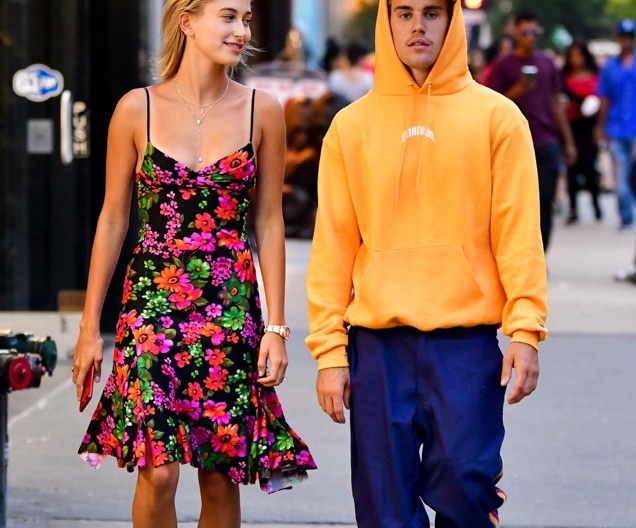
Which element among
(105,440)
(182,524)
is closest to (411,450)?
(105,440)

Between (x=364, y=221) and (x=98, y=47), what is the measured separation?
5327mm

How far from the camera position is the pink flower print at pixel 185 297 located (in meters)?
4.15

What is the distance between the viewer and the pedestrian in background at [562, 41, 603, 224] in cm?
1811

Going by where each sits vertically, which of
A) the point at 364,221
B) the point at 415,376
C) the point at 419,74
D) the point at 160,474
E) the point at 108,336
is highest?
the point at 419,74

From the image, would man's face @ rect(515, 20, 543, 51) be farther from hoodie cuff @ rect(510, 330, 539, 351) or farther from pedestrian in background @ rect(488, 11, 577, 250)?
hoodie cuff @ rect(510, 330, 539, 351)

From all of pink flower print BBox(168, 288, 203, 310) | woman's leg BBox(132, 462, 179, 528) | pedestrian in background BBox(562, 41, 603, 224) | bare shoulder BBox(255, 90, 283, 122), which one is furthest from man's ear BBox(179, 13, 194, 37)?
pedestrian in background BBox(562, 41, 603, 224)

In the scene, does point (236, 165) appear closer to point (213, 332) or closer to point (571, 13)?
point (213, 332)

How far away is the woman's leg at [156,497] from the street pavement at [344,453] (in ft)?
4.47

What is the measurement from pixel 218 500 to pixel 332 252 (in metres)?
0.82

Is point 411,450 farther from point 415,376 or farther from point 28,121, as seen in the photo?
point 28,121

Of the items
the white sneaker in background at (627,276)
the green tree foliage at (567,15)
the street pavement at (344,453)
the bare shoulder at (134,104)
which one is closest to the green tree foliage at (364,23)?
the green tree foliage at (567,15)

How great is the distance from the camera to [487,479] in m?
3.87

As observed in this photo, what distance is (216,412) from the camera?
164 inches

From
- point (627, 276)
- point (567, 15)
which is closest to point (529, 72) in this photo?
point (627, 276)
